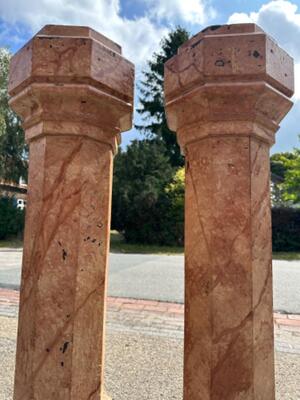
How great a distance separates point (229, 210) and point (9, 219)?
65.7 feet

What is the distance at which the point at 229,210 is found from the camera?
1.18 meters

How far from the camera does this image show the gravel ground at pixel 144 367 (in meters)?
2.13

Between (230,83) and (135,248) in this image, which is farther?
(135,248)

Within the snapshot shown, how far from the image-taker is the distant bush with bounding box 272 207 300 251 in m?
16.7

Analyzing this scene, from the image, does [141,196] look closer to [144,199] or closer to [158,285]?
[144,199]

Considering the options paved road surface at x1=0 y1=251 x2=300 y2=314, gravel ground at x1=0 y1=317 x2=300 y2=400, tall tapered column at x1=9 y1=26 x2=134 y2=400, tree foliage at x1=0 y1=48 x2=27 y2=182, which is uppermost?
tree foliage at x1=0 y1=48 x2=27 y2=182

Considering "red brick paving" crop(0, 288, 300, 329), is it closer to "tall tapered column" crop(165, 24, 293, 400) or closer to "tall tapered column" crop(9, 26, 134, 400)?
"tall tapered column" crop(165, 24, 293, 400)

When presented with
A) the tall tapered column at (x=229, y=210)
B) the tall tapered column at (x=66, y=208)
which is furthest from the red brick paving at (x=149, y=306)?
the tall tapered column at (x=66, y=208)

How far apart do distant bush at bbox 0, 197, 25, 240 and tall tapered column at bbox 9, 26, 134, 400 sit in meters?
19.5

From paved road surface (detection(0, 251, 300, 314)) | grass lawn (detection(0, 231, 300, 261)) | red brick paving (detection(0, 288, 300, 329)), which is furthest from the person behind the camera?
grass lawn (detection(0, 231, 300, 261))

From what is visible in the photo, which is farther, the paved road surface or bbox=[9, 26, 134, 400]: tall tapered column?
the paved road surface

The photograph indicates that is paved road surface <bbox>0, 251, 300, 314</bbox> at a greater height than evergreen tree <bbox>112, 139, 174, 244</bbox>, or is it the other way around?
evergreen tree <bbox>112, 139, 174, 244</bbox>

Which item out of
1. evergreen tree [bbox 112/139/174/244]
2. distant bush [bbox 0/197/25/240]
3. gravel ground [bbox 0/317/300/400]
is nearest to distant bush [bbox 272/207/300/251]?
evergreen tree [bbox 112/139/174/244]

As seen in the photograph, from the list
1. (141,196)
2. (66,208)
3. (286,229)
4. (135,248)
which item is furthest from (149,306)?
(286,229)
